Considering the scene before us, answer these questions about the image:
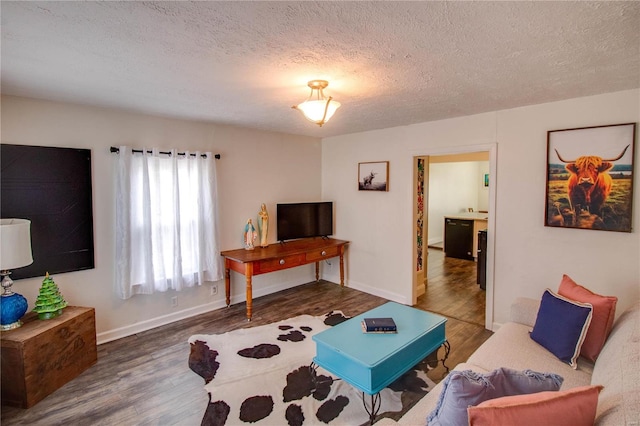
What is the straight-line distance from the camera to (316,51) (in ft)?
6.09

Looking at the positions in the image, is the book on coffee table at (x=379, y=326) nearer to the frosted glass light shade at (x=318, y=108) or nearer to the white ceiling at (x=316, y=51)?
the frosted glass light shade at (x=318, y=108)

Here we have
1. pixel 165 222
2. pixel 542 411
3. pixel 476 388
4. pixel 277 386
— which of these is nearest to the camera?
pixel 542 411

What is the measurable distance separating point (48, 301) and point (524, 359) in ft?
11.8

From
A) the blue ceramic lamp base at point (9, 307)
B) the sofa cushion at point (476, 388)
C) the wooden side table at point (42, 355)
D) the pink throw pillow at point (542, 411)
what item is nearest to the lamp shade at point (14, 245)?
the blue ceramic lamp base at point (9, 307)

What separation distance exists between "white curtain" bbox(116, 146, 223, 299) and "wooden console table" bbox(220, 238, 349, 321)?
24cm

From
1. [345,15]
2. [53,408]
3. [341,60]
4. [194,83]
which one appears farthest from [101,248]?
[345,15]

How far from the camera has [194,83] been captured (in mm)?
2436

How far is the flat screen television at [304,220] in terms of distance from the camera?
184 inches

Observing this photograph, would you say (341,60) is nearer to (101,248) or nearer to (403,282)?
(101,248)

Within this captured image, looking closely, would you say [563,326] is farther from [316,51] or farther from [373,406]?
[316,51]

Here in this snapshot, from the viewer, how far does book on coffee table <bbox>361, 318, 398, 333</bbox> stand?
2506 mm

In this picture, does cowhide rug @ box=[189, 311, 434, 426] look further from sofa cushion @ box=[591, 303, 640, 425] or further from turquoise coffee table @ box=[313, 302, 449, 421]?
sofa cushion @ box=[591, 303, 640, 425]

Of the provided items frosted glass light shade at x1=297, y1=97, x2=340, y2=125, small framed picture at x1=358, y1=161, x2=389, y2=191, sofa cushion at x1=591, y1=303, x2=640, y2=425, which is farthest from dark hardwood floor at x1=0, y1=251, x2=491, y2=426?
frosted glass light shade at x1=297, y1=97, x2=340, y2=125

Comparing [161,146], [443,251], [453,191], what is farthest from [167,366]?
[453,191]
